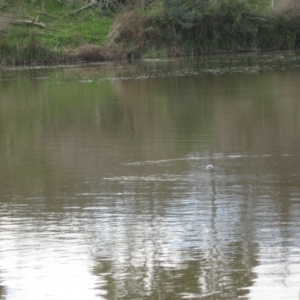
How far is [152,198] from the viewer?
1016 centimetres

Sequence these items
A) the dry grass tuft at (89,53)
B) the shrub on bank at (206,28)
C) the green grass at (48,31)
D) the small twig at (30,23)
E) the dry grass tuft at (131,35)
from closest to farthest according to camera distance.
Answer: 1. the green grass at (48,31)
2. the dry grass tuft at (89,53)
3. the dry grass tuft at (131,35)
4. the shrub on bank at (206,28)
5. the small twig at (30,23)

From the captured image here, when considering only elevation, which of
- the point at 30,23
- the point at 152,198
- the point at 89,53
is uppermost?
the point at 30,23

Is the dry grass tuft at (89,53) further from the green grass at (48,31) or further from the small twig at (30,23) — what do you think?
the small twig at (30,23)

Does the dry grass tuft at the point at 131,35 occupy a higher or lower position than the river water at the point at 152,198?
higher

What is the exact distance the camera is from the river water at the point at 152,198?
706cm

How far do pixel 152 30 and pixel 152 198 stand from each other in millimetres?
31959

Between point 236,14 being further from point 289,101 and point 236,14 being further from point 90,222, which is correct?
A: point 90,222

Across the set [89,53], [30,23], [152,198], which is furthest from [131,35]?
[152,198]

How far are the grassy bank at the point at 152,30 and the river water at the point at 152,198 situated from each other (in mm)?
18427

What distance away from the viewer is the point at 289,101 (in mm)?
19375

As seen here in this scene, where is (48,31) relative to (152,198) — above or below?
above

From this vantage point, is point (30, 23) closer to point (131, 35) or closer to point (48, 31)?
point (48, 31)

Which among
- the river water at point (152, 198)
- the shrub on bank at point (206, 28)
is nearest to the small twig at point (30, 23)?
the shrub on bank at point (206, 28)

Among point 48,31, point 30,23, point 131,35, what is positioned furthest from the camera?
point 30,23
